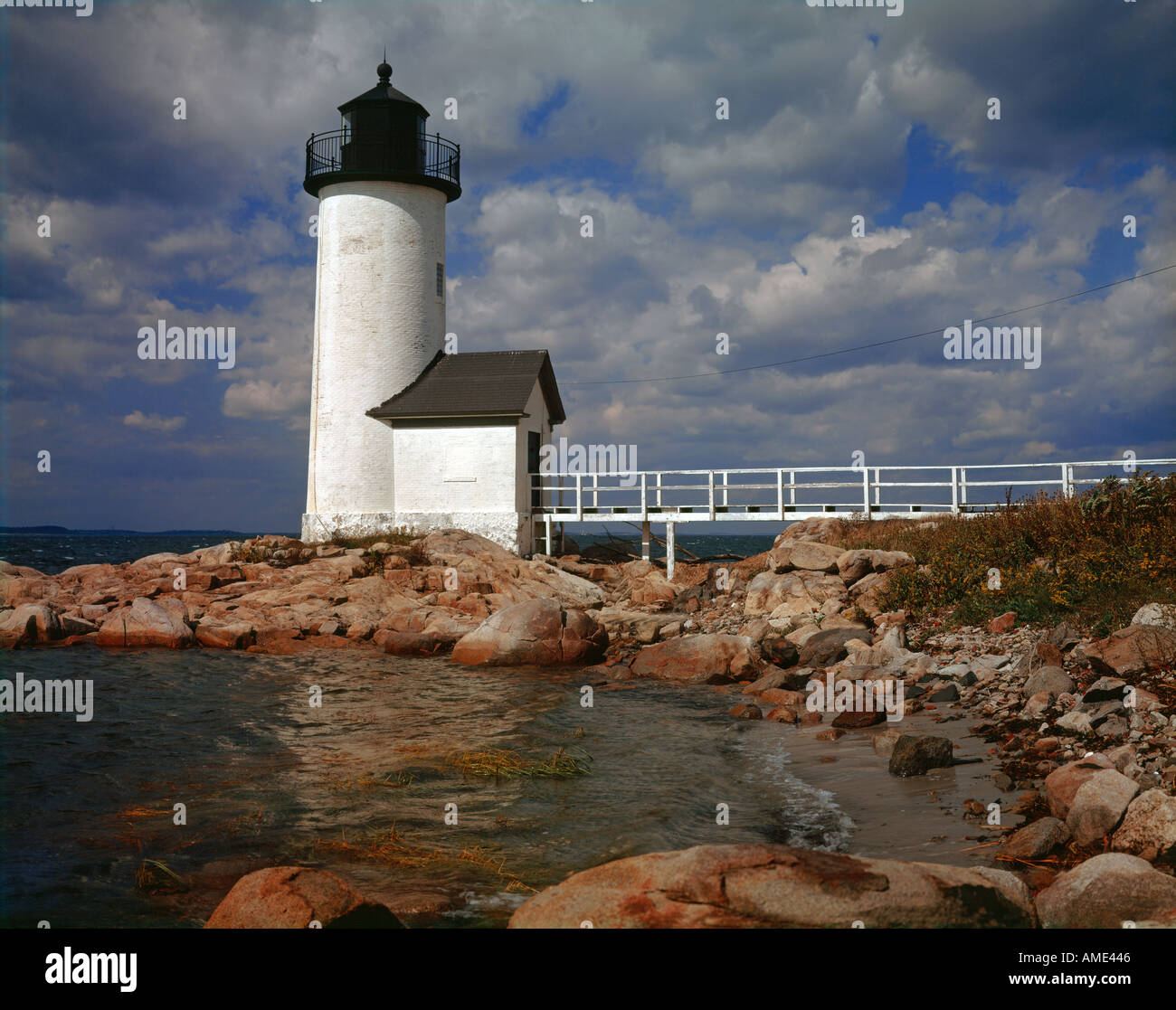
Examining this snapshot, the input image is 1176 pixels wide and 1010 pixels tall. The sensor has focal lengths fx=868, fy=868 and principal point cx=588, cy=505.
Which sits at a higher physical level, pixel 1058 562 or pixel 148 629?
pixel 1058 562

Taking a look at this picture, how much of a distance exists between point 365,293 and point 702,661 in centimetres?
1722

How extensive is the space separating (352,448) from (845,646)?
17.2m

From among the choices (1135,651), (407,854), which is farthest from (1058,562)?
(407,854)

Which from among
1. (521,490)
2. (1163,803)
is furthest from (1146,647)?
(521,490)

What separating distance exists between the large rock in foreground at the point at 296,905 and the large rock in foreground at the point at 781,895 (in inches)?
36.8

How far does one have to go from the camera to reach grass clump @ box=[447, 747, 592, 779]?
9773 mm

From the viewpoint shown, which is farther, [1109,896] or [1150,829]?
[1150,829]

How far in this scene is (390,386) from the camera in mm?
26891

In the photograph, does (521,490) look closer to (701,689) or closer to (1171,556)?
(701,689)

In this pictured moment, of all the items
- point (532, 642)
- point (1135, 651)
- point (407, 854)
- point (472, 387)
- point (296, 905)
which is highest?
point (472, 387)

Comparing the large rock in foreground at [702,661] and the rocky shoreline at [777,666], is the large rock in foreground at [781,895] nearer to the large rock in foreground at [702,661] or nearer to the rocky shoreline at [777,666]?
the rocky shoreline at [777,666]

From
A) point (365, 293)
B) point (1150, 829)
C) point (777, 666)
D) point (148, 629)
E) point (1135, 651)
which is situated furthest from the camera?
point (365, 293)

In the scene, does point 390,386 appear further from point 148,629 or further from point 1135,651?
point 1135,651

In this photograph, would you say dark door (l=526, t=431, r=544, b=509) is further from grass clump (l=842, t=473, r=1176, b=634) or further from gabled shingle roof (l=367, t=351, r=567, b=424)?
grass clump (l=842, t=473, r=1176, b=634)
